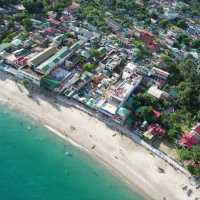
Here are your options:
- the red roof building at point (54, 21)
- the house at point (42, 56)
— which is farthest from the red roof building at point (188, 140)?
the red roof building at point (54, 21)

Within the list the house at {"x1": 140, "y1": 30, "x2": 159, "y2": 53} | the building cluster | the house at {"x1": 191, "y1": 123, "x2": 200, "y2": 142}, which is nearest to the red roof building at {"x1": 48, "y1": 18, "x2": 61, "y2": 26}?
the building cluster

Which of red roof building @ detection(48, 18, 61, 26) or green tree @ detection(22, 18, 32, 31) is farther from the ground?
green tree @ detection(22, 18, 32, 31)

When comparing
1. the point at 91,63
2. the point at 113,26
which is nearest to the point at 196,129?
the point at 91,63

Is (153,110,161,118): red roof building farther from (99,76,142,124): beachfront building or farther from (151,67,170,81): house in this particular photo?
(151,67,170,81): house

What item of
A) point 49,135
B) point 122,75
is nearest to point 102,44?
point 122,75

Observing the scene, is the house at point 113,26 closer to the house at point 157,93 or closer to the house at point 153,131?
the house at point 157,93
